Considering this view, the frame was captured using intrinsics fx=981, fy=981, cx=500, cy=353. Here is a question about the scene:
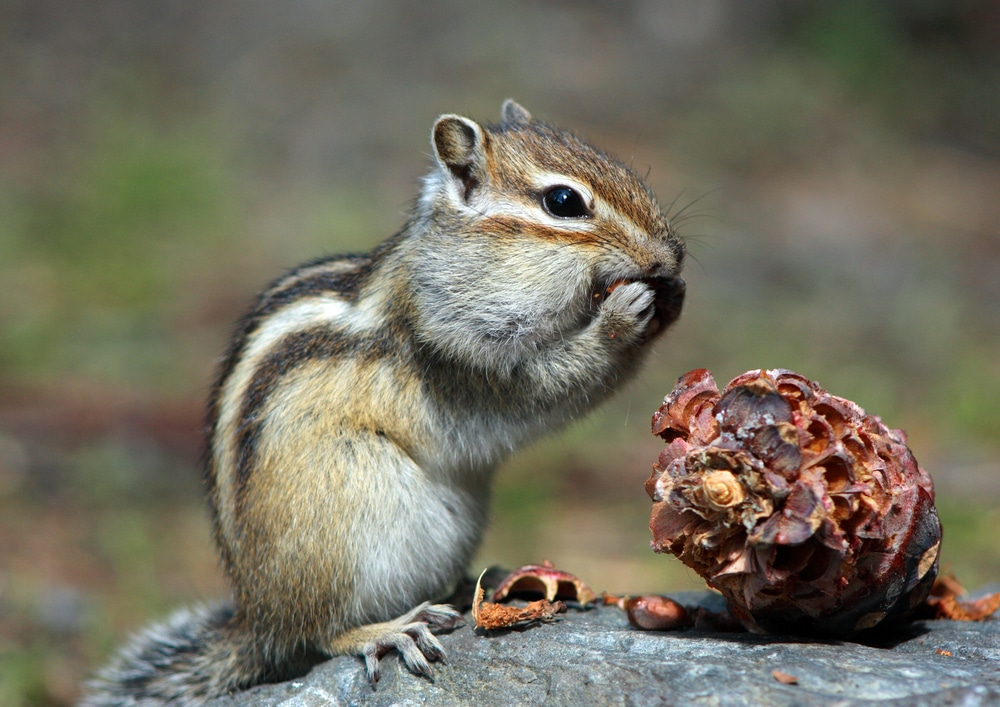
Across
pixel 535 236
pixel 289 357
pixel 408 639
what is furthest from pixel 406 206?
pixel 408 639

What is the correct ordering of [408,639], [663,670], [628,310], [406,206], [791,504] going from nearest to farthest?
1. [791,504]
2. [663,670]
3. [408,639]
4. [628,310]
5. [406,206]

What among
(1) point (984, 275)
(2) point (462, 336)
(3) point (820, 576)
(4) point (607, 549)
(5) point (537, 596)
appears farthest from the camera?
(1) point (984, 275)

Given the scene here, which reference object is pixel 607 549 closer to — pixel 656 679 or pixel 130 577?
pixel 130 577

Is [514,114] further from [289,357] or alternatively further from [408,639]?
[408,639]

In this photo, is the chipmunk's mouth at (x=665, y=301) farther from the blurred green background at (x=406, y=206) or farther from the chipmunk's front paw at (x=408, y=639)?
the blurred green background at (x=406, y=206)

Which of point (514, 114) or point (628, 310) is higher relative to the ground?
point (514, 114)

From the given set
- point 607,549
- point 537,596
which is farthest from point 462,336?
point 607,549

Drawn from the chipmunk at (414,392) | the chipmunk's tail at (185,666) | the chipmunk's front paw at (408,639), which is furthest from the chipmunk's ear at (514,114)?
the chipmunk's tail at (185,666)
